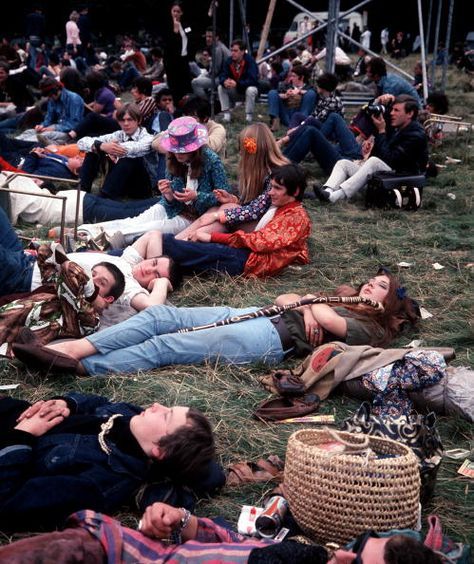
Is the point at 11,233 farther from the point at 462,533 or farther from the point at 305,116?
the point at 305,116

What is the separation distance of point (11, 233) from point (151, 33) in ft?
96.8

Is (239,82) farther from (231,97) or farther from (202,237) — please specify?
(202,237)

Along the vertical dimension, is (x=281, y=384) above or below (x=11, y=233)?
below

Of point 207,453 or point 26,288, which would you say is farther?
point 26,288

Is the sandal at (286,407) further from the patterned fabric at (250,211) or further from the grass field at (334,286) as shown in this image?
the patterned fabric at (250,211)

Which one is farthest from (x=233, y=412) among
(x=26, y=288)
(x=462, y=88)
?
(x=462, y=88)

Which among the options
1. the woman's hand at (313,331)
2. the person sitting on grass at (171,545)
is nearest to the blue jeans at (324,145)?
the woman's hand at (313,331)

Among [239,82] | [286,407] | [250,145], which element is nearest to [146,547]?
[286,407]

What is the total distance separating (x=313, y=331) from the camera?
4.65 metres

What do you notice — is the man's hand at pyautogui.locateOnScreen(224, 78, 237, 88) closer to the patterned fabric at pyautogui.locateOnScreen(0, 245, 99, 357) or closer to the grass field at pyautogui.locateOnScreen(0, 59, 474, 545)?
the grass field at pyautogui.locateOnScreen(0, 59, 474, 545)

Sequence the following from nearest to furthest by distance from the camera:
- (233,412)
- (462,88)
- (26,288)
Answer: (233,412) → (26,288) → (462,88)

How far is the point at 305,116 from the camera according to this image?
10.8 metres

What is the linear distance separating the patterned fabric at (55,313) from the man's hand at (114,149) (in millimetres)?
3603

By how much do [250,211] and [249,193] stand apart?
0.26m
